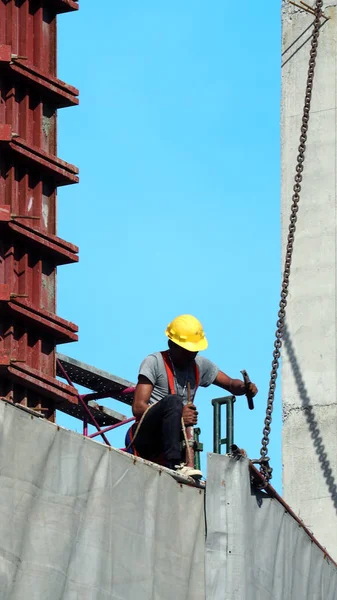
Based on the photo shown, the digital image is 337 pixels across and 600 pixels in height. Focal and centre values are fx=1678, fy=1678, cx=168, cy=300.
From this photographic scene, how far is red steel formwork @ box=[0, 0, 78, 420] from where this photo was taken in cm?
1661

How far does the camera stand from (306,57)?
1930cm

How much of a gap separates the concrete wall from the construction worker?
12.8ft

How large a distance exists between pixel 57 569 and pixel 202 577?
1.53m

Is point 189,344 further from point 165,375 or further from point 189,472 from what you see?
point 189,472

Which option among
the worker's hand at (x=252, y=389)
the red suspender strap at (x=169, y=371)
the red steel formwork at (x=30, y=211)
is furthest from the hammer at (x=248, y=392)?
the red steel formwork at (x=30, y=211)

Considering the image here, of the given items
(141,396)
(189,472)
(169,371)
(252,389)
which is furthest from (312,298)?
(189,472)

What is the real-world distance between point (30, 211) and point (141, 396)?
382 centimetres

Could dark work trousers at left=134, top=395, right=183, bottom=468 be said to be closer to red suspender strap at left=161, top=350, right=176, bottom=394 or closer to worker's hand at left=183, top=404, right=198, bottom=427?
worker's hand at left=183, top=404, right=198, bottom=427

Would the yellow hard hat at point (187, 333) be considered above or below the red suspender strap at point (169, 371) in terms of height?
above

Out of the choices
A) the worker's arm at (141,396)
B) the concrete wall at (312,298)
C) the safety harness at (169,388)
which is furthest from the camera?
the concrete wall at (312,298)

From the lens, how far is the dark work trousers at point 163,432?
13.4m

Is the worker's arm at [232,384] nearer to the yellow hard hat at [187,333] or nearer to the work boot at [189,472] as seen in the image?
the yellow hard hat at [187,333]

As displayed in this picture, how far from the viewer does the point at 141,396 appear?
13.9 m

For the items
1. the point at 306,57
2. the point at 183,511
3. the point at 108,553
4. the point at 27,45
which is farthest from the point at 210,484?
the point at 306,57
